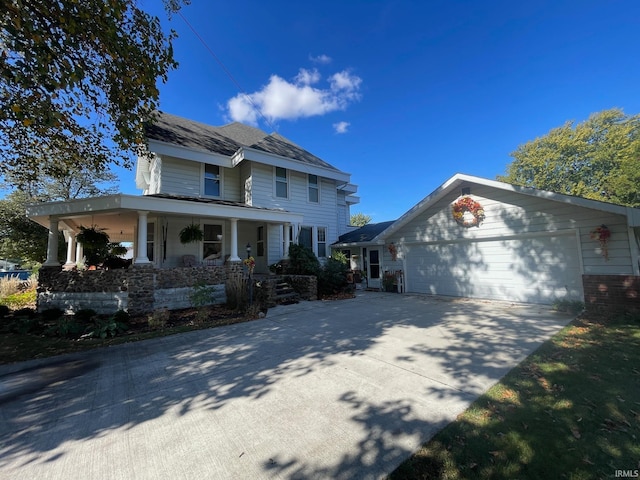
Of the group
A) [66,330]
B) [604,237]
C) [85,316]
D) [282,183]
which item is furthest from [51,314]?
[604,237]

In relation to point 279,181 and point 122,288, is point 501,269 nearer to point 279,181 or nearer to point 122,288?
point 279,181

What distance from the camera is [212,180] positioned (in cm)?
1234

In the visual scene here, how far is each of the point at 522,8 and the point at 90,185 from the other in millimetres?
28659

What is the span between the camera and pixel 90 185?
70.1 feet

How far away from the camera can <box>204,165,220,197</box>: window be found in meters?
12.2

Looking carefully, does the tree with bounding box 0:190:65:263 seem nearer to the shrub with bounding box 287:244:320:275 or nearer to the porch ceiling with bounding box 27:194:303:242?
the porch ceiling with bounding box 27:194:303:242

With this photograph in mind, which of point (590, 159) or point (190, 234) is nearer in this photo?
point (190, 234)

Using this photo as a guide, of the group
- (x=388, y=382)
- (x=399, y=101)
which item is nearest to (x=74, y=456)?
(x=388, y=382)

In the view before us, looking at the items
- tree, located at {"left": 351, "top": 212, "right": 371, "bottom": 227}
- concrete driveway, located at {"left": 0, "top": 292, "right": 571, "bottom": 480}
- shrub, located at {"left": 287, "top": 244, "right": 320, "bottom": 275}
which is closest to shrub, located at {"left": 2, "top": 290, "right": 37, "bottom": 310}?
concrete driveway, located at {"left": 0, "top": 292, "right": 571, "bottom": 480}

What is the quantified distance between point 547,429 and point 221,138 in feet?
50.7

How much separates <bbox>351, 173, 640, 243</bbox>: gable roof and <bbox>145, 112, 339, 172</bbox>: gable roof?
17.2 ft

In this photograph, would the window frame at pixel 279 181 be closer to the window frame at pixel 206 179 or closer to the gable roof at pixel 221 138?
the gable roof at pixel 221 138

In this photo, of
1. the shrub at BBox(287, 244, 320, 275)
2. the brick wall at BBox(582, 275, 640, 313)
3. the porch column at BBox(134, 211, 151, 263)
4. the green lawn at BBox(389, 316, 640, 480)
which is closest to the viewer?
the green lawn at BBox(389, 316, 640, 480)

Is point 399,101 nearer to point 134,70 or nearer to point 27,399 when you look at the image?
point 134,70
